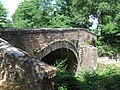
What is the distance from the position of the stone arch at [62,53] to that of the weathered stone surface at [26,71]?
250 inches

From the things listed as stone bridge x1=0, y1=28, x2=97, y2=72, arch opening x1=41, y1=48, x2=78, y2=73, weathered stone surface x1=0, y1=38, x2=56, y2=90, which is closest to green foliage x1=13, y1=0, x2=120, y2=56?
stone bridge x1=0, y1=28, x2=97, y2=72

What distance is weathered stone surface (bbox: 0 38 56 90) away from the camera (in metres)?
3.33

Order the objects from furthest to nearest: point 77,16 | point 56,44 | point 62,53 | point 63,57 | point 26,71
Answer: point 77,16 < point 63,57 < point 62,53 < point 56,44 < point 26,71

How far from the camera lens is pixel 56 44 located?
11758 millimetres

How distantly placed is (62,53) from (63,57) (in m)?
0.75

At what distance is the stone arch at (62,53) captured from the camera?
11.1 meters

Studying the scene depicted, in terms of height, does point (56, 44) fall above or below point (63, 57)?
above

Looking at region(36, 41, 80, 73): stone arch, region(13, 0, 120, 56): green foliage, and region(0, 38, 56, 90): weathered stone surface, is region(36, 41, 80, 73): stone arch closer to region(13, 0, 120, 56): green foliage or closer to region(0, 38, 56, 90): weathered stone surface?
region(0, 38, 56, 90): weathered stone surface

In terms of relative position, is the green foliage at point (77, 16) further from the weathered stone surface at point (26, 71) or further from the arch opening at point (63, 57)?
the weathered stone surface at point (26, 71)

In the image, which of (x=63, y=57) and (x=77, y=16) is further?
(x=77, y=16)

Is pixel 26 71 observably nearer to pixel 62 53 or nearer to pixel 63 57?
pixel 62 53

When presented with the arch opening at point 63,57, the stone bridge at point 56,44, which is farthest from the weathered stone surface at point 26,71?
the arch opening at point 63,57

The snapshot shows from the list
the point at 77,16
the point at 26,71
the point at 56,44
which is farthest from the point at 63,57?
the point at 77,16

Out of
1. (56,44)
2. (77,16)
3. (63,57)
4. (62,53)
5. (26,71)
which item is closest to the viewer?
(26,71)
